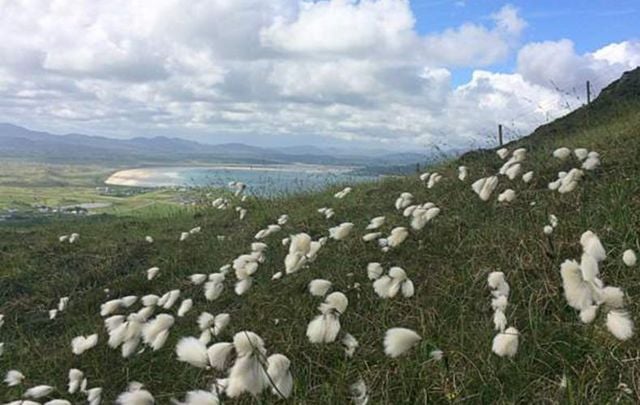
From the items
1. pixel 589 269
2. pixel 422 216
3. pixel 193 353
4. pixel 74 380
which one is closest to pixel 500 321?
pixel 589 269

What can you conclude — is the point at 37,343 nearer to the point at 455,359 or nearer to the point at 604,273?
the point at 455,359

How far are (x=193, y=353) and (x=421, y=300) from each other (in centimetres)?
219

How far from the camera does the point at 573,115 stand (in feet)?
49.9

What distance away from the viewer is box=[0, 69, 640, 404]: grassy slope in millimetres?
3562

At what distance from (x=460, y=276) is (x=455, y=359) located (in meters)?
1.51

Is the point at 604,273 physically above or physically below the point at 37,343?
above

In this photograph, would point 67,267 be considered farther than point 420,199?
Yes

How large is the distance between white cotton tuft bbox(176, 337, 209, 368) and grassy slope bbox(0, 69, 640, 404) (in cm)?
64

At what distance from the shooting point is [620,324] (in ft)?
10.1

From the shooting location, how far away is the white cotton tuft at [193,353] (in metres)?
3.13

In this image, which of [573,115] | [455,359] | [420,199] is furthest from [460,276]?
[573,115]

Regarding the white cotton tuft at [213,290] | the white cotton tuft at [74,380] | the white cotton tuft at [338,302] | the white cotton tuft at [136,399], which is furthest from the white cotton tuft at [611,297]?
the white cotton tuft at [74,380]

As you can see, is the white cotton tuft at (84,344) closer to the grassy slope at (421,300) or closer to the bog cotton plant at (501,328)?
the grassy slope at (421,300)

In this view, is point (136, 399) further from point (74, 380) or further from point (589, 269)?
point (589, 269)
